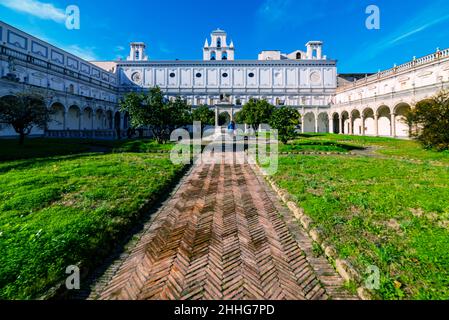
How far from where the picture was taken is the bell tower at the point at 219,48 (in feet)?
210

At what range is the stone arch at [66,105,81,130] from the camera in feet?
124

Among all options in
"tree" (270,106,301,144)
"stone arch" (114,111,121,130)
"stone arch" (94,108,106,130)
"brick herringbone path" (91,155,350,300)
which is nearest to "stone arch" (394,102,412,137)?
"tree" (270,106,301,144)

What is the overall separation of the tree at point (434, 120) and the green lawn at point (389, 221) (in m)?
10.5

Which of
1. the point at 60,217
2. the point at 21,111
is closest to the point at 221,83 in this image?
the point at 21,111

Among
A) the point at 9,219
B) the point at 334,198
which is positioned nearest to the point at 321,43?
the point at 334,198

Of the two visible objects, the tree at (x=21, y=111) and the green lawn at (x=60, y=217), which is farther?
the tree at (x=21, y=111)

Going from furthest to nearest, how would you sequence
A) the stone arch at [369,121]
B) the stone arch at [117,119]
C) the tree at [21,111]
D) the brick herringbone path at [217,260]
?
1. the stone arch at [117,119]
2. the stone arch at [369,121]
3. the tree at [21,111]
4. the brick herringbone path at [217,260]

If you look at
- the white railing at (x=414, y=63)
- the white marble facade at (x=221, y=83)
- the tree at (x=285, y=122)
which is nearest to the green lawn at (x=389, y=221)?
the tree at (x=285, y=122)

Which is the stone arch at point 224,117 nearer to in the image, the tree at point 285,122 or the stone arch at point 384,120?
the stone arch at point 384,120

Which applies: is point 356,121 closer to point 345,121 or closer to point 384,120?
point 345,121

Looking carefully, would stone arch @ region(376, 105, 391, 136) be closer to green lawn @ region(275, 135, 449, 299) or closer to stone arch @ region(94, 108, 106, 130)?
green lawn @ region(275, 135, 449, 299)

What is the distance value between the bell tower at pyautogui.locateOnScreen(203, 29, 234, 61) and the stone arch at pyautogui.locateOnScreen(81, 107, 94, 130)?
34231 millimetres

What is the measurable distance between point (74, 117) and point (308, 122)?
50903mm

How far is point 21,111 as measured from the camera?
16812mm
